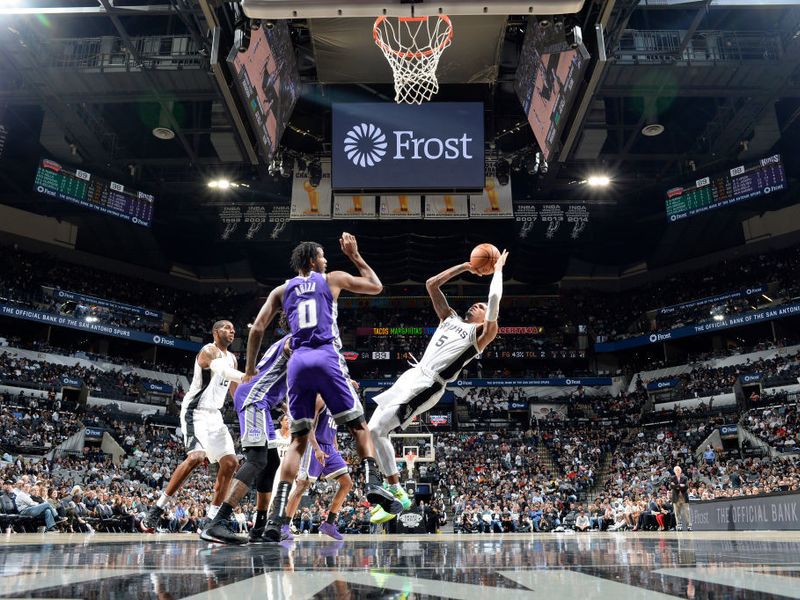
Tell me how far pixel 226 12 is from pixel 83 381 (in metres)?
18.9

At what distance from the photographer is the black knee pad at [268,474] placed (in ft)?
16.5

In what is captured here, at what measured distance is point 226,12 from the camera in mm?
14008

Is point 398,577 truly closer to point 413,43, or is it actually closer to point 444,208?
point 413,43

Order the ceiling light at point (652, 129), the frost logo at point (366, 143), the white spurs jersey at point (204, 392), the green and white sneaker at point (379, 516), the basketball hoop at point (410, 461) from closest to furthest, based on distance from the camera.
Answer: the green and white sneaker at point (379, 516), the white spurs jersey at point (204, 392), the frost logo at point (366, 143), the ceiling light at point (652, 129), the basketball hoop at point (410, 461)

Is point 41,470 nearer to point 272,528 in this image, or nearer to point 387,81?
point 387,81

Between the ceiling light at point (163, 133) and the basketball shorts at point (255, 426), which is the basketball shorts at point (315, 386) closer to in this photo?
the basketball shorts at point (255, 426)

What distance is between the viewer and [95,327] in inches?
1176

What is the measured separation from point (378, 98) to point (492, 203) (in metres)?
4.76

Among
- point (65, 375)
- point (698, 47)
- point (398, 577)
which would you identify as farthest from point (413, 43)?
point (65, 375)

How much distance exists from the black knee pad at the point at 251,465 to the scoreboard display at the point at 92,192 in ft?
62.7

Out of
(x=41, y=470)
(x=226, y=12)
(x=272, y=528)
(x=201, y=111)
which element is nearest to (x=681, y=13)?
(x=226, y=12)

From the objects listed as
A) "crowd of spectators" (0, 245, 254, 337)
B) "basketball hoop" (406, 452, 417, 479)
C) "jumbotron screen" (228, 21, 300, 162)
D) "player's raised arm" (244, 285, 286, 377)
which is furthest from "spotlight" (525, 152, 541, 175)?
"crowd of spectators" (0, 245, 254, 337)

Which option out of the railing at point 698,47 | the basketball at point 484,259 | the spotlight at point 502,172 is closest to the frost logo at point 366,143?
the spotlight at point 502,172

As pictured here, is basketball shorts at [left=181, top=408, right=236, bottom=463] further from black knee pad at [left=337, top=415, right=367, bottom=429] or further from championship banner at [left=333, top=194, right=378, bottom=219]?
championship banner at [left=333, top=194, right=378, bottom=219]
